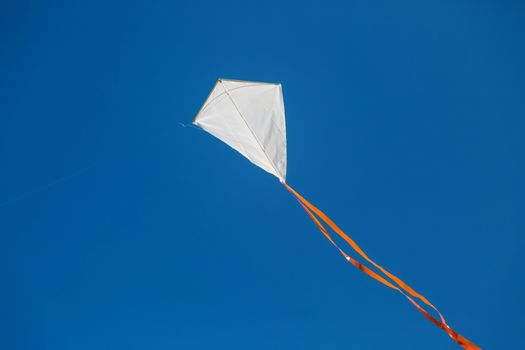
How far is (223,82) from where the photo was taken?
5.70 metres

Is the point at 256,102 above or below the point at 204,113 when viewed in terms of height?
above

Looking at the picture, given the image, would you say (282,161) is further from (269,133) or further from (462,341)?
(462,341)

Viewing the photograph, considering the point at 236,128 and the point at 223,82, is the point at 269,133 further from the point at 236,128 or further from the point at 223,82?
the point at 223,82

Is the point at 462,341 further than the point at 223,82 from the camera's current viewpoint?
No

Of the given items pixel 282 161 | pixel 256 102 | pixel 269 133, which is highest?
pixel 256 102

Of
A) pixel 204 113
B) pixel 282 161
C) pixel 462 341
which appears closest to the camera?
pixel 462 341

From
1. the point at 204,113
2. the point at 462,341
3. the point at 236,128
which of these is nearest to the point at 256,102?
the point at 236,128

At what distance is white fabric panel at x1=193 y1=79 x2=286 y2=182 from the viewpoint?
19.1ft

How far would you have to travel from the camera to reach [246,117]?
6.02m

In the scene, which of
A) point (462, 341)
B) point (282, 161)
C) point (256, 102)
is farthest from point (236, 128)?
point (462, 341)

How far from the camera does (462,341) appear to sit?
108 inches

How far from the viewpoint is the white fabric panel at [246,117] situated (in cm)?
582

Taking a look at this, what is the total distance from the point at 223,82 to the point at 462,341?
4.94 metres

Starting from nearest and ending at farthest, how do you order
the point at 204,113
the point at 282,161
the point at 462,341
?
the point at 462,341
the point at 282,161
the point at 204,113
